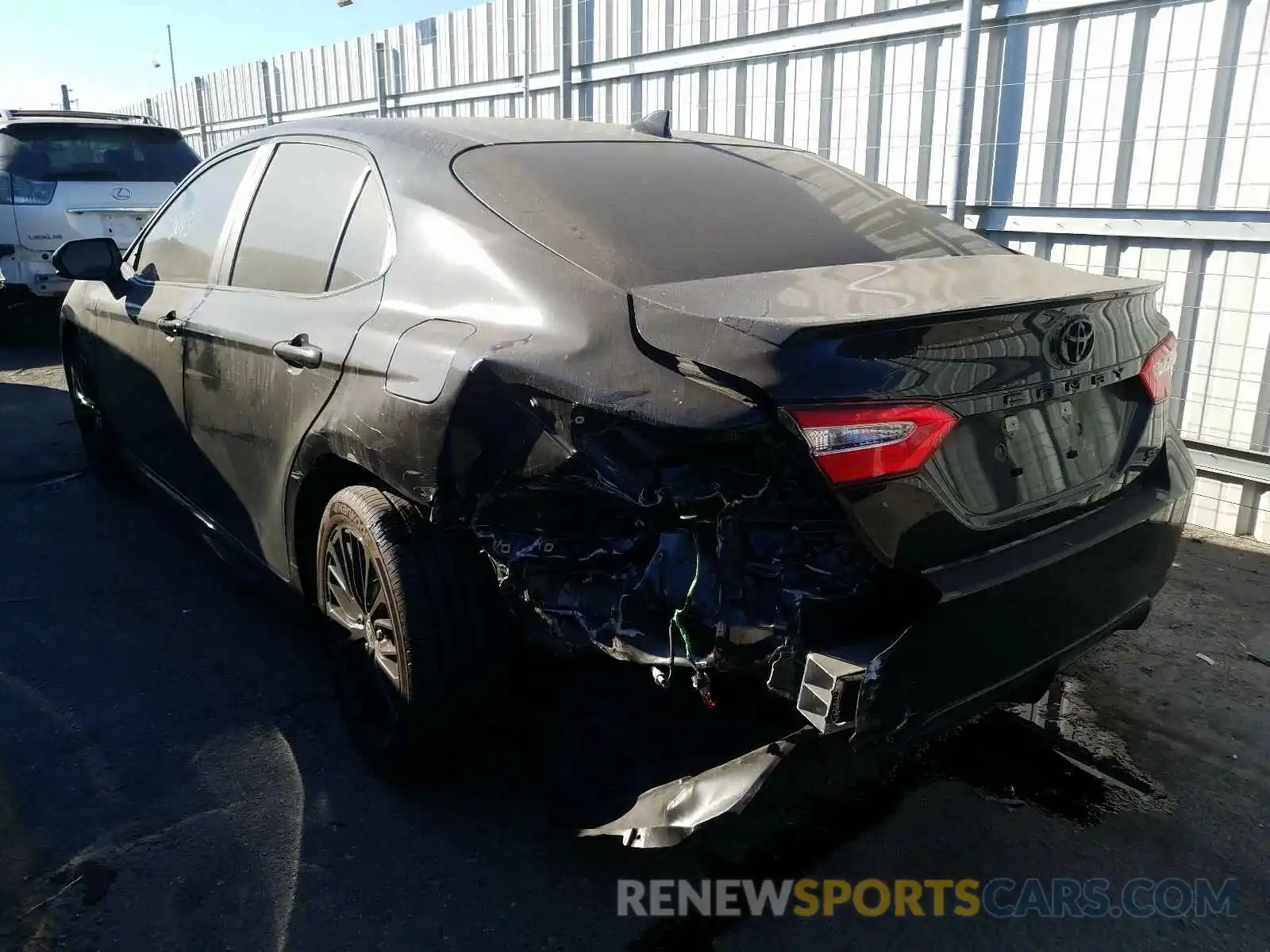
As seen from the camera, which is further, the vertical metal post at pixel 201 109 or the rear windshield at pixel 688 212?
the vertical metal post at pixel 201 109

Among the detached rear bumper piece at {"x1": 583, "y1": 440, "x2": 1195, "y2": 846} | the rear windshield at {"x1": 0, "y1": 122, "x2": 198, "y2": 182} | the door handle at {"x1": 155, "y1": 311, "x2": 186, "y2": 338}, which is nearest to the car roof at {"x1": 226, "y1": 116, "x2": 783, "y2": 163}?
the door handle at {"x1": 155, "y1": 311, "x2": 186, "y2": 338}

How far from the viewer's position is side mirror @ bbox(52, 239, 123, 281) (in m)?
3.98

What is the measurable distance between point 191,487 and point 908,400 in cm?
286

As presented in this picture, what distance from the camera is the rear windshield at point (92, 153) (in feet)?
27.1

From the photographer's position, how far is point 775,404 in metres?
1.81

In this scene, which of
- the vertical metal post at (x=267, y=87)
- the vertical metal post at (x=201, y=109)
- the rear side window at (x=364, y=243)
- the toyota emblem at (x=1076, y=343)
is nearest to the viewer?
the toyota emblem at (x=1076, y=343)

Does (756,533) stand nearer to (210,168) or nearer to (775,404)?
(775,404)

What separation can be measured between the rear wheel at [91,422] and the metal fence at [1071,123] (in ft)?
13.8

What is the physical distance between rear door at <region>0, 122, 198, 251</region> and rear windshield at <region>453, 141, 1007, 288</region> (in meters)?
6.88

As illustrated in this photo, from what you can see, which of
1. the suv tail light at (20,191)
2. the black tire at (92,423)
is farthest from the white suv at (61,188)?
the black tire at (92,423)

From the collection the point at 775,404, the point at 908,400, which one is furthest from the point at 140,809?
the point at 908,400

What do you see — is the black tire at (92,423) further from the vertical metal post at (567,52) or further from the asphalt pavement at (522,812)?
the vertical metal post at (567,52)

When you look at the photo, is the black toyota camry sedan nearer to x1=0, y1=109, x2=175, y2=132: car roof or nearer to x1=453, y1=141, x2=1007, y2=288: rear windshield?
x1=453, y1=141, x2=1007, y2=288: rear windshield

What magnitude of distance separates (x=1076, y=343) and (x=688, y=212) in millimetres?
1005
